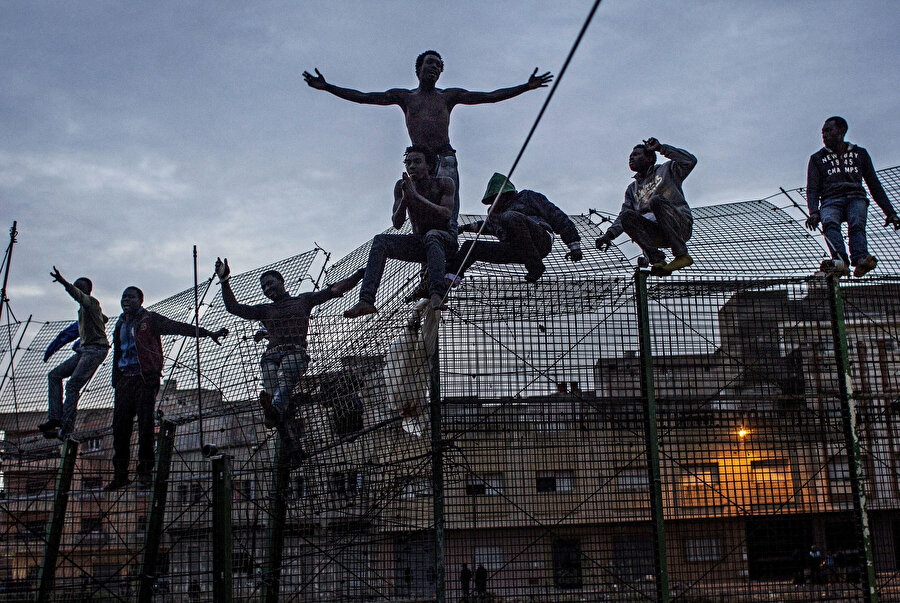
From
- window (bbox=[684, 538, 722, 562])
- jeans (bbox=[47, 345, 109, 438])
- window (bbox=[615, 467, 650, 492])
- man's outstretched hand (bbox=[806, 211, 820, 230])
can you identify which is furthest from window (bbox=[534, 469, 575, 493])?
jeans (bbox=[47, 345, 109, 438])

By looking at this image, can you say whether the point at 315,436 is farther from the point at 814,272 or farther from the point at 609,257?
the point at 814,272

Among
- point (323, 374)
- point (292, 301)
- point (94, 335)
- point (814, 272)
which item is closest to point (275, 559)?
point (323, 374)

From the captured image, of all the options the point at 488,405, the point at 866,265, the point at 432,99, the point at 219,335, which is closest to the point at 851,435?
the point at 866,265

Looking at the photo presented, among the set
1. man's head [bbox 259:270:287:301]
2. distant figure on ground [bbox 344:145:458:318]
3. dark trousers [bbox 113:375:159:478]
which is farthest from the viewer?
dark trousers [bbox 113:375:159:478]

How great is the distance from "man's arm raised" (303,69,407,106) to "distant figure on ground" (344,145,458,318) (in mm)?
834

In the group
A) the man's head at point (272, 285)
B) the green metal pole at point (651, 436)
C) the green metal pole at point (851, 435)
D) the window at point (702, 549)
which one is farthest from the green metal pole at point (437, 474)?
the green metal pole at point (851, 435)

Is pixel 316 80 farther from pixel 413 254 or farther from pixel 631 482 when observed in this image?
pixel 631 482

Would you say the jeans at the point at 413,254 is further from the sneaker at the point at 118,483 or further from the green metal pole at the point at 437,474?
the sneaker at the point at 118,483

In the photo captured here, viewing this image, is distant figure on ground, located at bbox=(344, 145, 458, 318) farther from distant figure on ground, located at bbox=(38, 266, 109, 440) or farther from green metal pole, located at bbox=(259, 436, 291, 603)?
distant figure on ground, located at bbox=(38, 266, 109, 440)

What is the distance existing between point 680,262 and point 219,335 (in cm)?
463

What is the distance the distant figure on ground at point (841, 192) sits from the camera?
876 centimetres

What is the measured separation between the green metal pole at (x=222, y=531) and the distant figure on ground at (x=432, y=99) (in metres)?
3.58

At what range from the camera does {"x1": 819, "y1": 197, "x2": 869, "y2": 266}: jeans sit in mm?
8672

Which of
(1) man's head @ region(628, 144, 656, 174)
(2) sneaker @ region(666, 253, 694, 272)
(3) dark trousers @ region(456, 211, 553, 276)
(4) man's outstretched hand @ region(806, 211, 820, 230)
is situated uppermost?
(1) man's head @ region(628, 144, 656, 174)
